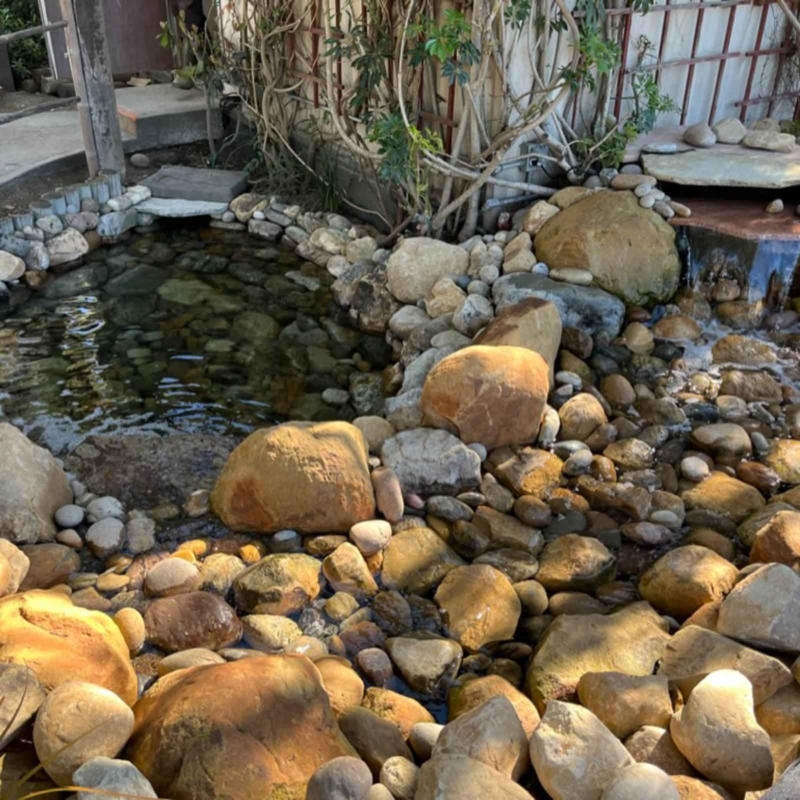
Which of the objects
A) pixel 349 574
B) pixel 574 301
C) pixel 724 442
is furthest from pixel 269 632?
pixel 574 301

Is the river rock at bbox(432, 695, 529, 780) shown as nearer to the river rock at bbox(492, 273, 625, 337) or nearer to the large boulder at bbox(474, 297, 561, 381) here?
the large boulder at bbox(474, 297, 561, 381)

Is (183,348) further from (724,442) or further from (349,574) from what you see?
(724,442)

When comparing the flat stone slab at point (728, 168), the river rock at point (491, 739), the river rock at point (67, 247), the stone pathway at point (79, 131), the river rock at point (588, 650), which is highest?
the flat stone slab at point (728, 168)

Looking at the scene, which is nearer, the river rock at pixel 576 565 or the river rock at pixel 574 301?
the river rock at pixel 576 565

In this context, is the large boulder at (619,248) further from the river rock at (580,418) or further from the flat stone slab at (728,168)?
the river rock at (580,418)

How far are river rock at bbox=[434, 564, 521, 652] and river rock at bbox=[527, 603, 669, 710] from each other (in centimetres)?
18

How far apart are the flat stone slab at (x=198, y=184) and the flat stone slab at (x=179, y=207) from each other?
0.10ft

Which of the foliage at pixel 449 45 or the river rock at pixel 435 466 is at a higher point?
the foliage at pixel 449 45

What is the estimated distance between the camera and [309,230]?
591 cm

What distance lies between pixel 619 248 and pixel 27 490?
3.17 metres

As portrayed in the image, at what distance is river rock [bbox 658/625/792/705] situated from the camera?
240 cm

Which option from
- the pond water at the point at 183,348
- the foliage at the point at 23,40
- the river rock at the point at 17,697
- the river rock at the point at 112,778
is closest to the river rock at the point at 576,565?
the pond water at the point at 183,348

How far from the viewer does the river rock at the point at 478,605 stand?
9.26 ft

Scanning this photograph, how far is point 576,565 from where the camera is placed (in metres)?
3.08
